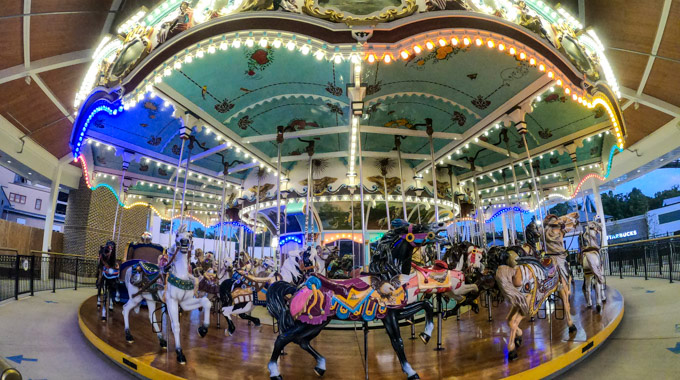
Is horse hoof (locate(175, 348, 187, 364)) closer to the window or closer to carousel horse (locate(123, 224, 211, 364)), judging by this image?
carousel horse (locate(123, 224, 211, 364))

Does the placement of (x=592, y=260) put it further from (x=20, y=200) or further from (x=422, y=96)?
(x=20, y=200)

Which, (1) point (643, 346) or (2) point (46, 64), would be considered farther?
(2) point (46, 64)

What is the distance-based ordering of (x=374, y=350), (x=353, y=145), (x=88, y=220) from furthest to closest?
(x=88, y=220) < (x=353, y=145) < (x=374, y=350)

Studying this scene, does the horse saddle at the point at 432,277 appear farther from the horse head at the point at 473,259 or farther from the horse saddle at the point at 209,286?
the horse saddle at the point at 209,286

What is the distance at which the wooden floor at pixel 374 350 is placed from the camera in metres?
3.96

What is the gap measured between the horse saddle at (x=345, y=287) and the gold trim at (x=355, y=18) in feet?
12.2

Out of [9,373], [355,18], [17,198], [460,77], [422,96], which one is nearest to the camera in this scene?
[9,373]

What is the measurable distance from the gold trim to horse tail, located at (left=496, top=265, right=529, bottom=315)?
3.79 metres

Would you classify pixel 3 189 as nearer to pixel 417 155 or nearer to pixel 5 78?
pixel 5 78

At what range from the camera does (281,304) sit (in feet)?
12.8

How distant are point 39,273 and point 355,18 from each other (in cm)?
1263

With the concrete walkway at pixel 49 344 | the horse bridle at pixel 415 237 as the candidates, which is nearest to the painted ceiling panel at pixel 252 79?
the horse bridle at pixel 415 237

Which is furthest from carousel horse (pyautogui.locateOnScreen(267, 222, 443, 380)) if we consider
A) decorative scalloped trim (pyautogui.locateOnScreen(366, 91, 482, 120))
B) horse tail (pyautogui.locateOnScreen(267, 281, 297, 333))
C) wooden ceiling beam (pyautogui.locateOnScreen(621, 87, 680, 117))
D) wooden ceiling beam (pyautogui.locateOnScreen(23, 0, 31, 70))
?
wooden ceiling beam (pyautogui.locateOnScreen(621, 87, 680, 117))

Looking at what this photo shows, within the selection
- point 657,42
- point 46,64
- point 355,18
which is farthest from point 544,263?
point 46,64
